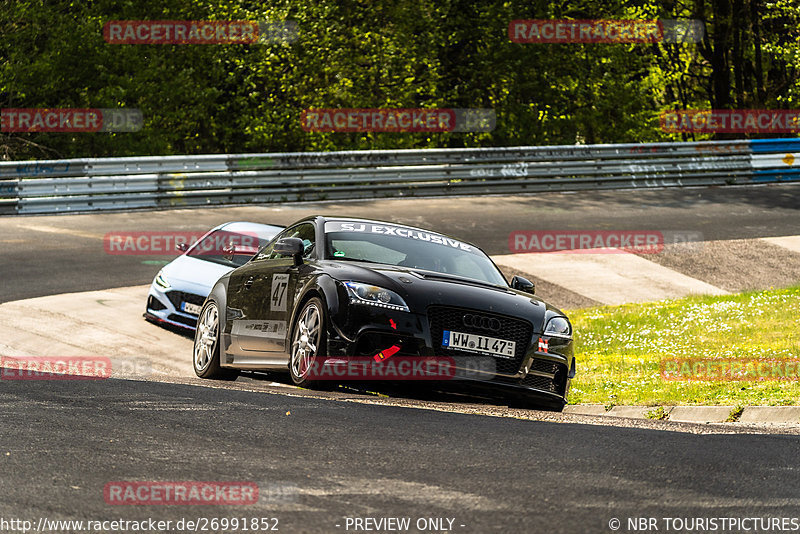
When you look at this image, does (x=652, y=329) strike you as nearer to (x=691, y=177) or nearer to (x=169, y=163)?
(x=169, y=163)

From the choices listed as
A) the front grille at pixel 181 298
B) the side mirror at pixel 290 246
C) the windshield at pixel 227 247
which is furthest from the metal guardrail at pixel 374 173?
the side mirror at pixel 290 246

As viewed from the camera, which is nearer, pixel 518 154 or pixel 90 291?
pixel 90 291

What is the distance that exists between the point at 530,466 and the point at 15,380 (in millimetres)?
4805

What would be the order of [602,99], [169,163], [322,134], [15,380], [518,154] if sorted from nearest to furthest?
[15,380] < [169,163] < [518,154] < [322,134] < [602,99]

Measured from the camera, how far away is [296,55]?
28375 mm

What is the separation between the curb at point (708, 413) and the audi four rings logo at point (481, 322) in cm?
179

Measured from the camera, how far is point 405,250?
964 centimetres

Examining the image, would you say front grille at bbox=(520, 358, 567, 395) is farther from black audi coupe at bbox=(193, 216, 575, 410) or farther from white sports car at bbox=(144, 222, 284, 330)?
white sports car at bbox=(144, 222, 284, 330)

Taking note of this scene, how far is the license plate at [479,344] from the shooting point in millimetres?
8305

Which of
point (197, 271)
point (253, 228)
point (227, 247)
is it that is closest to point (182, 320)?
point (197, 271)

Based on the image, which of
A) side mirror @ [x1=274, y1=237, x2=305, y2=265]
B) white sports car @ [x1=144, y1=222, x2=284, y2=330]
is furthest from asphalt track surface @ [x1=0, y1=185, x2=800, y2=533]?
white sports car @ [x1=144, y1=222, x2=284, y2=330]

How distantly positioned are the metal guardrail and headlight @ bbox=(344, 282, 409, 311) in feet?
46.9

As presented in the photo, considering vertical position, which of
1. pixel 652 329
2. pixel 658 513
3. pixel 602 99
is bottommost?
pixel 652 329

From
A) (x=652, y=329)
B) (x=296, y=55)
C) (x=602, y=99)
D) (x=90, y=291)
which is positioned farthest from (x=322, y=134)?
(x=652, y=329)
